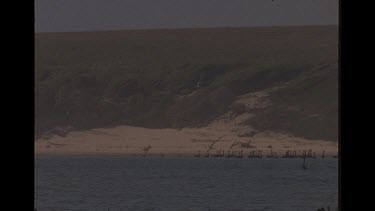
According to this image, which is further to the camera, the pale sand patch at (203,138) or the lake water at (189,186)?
the pale sand patch at (203,138)

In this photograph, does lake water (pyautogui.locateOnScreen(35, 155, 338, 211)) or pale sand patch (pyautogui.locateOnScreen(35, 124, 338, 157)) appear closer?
lake water (pyautogui.locateOnScreen(35, 155, 338, 211))

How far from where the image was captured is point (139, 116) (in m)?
191

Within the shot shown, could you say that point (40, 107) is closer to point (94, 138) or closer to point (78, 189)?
point (94, 138)

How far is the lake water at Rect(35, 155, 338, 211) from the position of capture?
90.6 metres

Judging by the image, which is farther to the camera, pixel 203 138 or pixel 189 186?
pixel 203 138

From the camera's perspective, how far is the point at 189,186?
128 metres

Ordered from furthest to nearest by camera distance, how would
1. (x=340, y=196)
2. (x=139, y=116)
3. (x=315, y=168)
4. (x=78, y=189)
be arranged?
(x=139, y=116) → (x=315, y=168) → (x=78, y=189) → (x=340, y=196)

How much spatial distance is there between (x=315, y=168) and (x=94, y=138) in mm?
44818

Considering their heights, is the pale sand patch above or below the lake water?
above

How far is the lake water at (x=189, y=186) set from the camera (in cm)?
9062

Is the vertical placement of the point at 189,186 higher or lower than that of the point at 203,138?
lower
